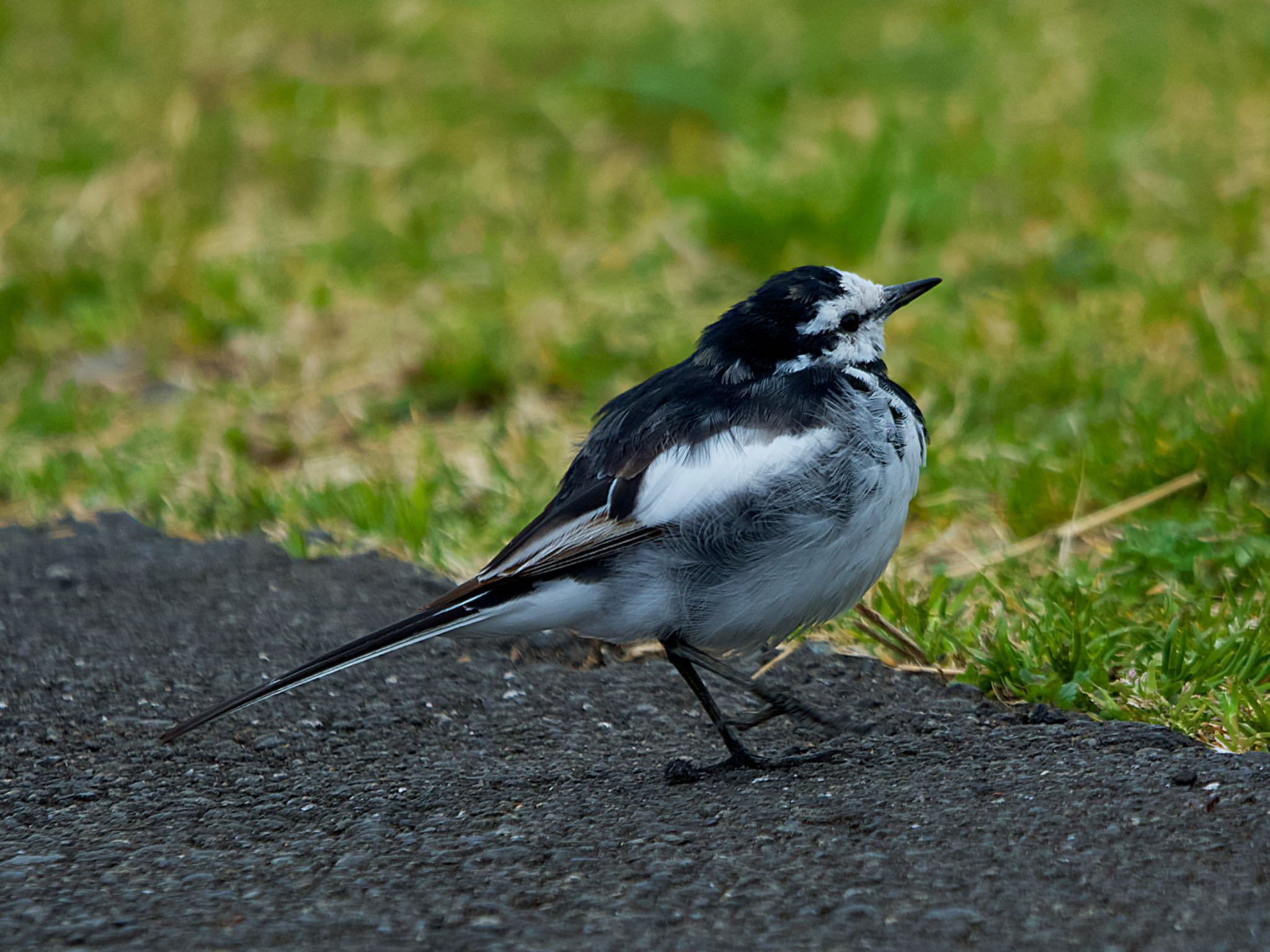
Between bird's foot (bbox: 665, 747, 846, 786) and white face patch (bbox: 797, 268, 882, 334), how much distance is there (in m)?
1.03

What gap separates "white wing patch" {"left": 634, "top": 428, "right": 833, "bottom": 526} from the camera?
340 centimetres

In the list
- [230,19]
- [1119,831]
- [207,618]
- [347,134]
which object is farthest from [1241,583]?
[230,19]

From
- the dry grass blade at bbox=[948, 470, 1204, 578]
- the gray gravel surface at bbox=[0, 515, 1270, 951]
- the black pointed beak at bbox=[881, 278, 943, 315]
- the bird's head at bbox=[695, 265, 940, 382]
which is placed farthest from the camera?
the dry grass blade at bbox=[948, 470, 1204, 578]

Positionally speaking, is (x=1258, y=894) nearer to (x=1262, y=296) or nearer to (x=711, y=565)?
(x=711, y=565)

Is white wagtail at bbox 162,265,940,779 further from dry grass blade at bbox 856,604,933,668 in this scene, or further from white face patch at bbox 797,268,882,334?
dry grass blade at bbox 856,604,933,668

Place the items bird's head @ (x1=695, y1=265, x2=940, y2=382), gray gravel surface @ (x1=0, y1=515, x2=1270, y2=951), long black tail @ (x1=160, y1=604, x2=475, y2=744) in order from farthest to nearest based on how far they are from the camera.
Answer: bird's head @ (x1=695, y1=265, x2=940, y2=382) → long black tail @ (x1=160, y1=604, x2=475, y2=744) → gray gravel surface @ (x1=0, y1=515, x2=1270, y2=951)

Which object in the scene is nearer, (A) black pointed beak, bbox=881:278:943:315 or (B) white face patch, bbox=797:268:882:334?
(B) white face patch, bbox=797:268:882:334

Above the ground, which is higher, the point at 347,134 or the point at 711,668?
the point at 347,134

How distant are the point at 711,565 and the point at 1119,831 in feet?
3.43

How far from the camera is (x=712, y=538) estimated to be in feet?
11.2

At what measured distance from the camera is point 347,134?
8469 mm

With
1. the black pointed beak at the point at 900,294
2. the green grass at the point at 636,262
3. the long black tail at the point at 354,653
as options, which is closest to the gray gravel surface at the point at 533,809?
the long black tail at the point at 354,653

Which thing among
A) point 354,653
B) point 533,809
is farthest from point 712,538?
point 354,653

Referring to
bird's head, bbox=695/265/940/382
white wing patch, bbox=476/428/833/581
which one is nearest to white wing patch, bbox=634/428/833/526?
white wing patch, bbox=476/428/833/581
